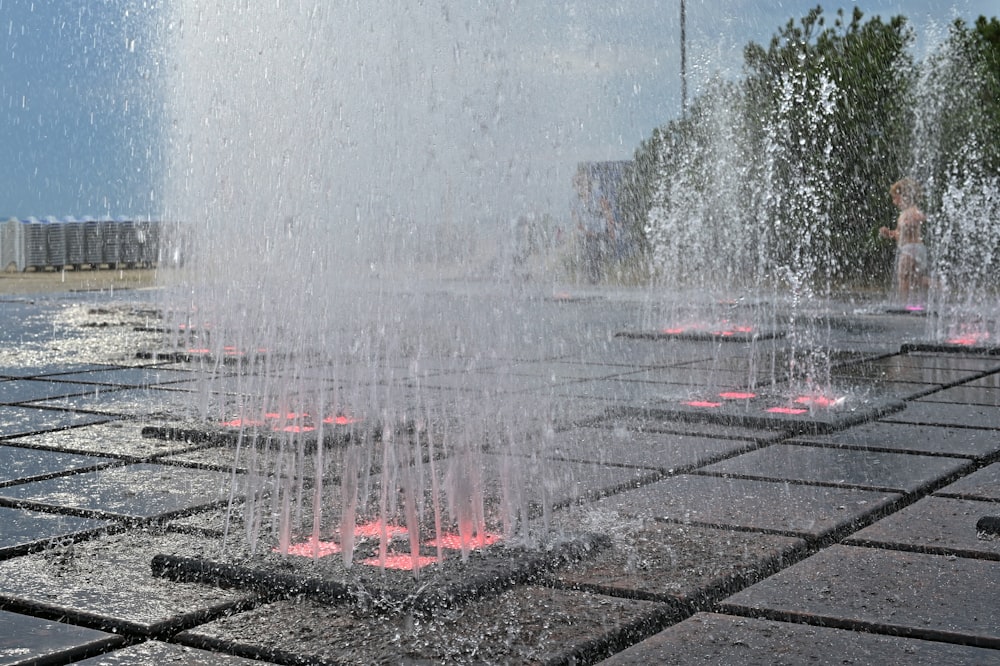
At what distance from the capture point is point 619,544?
384 cm

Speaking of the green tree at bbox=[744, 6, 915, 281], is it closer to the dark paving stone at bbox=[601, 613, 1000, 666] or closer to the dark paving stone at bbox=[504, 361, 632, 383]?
the dark paving stone at bbox=[504, 361, 632, 383]

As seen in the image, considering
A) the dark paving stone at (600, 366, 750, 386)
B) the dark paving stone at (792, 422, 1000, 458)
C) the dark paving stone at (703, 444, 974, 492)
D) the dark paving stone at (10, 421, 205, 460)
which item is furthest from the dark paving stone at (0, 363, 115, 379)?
the dark paving stone at (792, 422, 1000, 458)

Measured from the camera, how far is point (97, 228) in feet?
89.7

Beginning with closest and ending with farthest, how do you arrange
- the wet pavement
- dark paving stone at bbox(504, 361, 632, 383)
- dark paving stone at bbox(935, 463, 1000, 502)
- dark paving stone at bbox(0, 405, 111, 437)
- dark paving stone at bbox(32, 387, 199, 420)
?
the wet pavement, dark paving stone at bbox(935, 463, 1000, 502), dark paving stone at bbox(0, 405, 111, 437), dark paving stone at bbox(32, 387, 199, 420), dark paving stone at bbox(504, 361, 632, 383)

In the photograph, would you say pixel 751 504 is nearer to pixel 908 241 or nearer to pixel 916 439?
pixel 916 439

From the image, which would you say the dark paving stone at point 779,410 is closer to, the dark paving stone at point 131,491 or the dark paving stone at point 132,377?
the dark paving stone at point 131,491

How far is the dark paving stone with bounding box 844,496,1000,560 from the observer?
3.80 m

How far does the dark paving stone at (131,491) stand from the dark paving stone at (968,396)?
420 centimetres

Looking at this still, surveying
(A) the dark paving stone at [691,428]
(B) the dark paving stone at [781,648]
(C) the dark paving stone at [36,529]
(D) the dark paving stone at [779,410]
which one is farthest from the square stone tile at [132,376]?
(B) the dark paving stone at [781,648]

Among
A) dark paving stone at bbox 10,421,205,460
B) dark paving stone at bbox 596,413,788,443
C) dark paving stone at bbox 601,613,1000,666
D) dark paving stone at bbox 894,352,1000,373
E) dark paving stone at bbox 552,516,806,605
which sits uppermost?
dark paving stone at bbox 894,352,1000,373

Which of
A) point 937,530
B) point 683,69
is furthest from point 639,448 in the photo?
point 683,69

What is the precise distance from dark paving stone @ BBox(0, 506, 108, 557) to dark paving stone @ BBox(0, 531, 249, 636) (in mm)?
76

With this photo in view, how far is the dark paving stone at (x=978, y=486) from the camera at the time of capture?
178 inches

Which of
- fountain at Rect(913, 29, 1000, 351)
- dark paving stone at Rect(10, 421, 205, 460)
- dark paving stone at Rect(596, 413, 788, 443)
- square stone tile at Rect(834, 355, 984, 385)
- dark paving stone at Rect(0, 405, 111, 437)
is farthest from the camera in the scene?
fountain at Rect(913, 29, 1000, 351)
